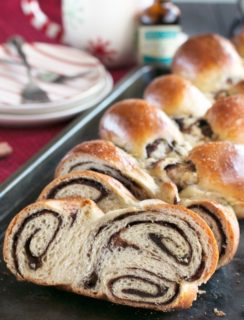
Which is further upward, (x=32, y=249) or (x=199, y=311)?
(x=32, y=249)

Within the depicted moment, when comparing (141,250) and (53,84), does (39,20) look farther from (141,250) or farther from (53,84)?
(141,250)

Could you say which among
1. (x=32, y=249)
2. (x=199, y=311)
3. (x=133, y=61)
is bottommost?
(x=133, y=61)

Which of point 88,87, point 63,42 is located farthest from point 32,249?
point 63,42

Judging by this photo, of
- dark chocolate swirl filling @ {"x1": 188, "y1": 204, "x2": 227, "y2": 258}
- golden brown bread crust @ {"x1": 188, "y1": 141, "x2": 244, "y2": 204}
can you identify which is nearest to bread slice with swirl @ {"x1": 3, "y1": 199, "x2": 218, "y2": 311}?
dark chocolate swirl filling @ {"x1": 188, "y1": 204, "x2": 227, "y2": 258}

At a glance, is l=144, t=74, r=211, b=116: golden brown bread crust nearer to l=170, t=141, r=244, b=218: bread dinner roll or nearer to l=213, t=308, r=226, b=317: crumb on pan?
l=170, t=141, r=244, b=218: bread dinner roll

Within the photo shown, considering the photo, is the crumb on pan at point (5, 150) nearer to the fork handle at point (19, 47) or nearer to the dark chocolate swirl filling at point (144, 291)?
the fork handle at point (19, 47)

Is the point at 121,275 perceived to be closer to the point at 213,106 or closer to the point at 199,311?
the point at 199,311
